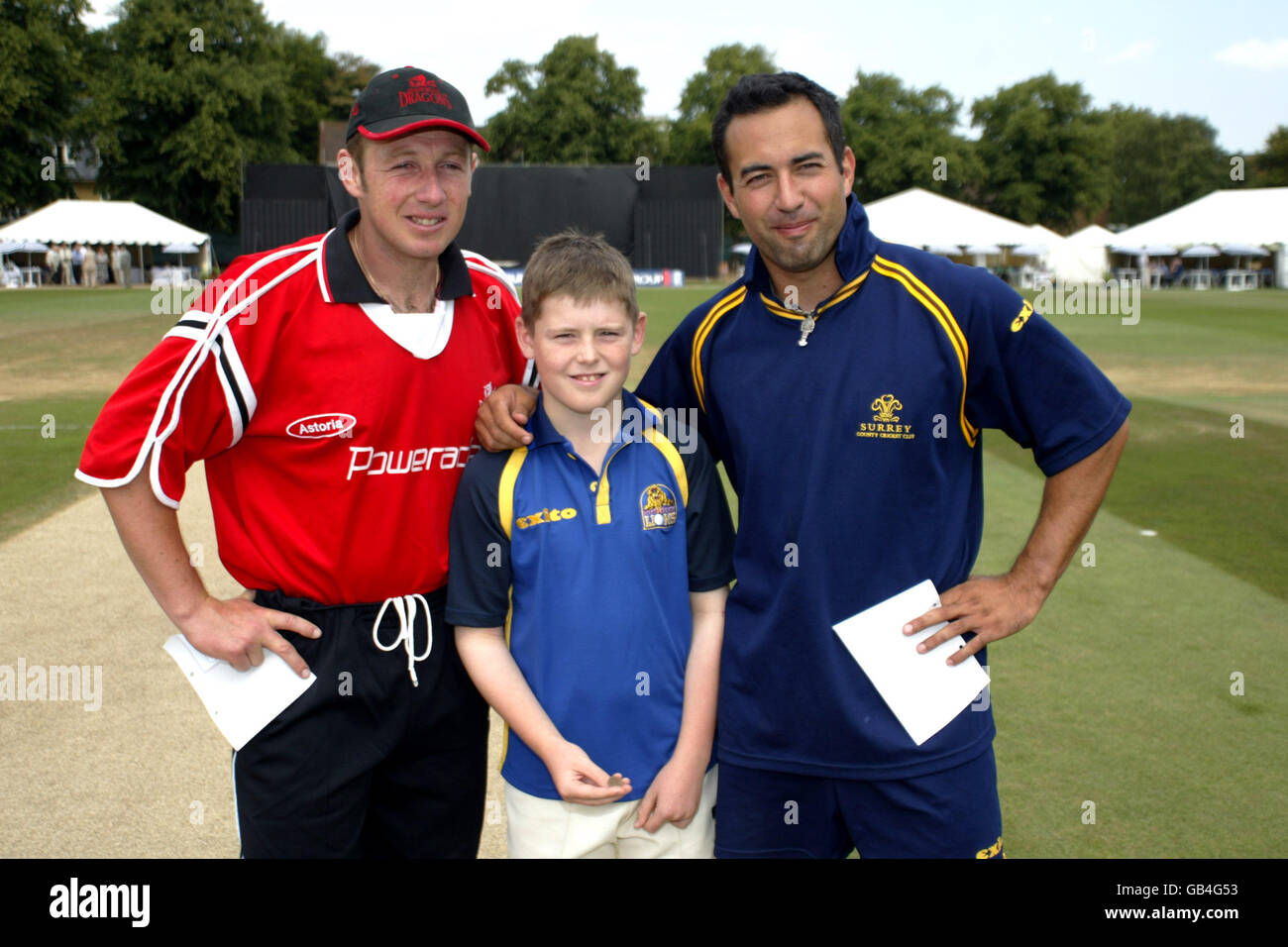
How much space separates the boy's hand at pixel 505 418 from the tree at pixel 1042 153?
76814 mm

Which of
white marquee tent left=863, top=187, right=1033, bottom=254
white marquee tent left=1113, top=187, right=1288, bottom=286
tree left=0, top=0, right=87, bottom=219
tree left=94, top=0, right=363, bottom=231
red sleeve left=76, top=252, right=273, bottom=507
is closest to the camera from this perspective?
red sleeve left=76, top=252, right=273, bottom=507

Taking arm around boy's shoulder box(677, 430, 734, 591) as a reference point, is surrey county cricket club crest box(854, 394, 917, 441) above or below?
above

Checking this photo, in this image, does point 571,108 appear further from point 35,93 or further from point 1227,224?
point 1227,224

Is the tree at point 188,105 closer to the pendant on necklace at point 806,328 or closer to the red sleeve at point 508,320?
the red sleeve at point 508,320

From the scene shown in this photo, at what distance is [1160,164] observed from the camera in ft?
303

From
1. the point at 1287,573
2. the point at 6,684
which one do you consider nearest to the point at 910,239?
the point at 1287,573

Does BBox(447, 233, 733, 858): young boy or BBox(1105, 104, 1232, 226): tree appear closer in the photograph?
BBox(447, 233, 733, 858): young boy


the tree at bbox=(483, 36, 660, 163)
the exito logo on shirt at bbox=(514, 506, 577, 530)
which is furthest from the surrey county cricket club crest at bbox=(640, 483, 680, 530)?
the tree at bbox=(483, 36, 660, 163)

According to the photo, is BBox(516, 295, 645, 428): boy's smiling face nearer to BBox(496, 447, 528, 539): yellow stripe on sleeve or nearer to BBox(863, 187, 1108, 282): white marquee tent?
BBox(496, 447, 528, 539): yellow stripe on sleeve

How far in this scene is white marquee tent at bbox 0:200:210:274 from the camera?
134 feet

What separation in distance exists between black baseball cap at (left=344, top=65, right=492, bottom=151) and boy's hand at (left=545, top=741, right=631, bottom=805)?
64.5 inches

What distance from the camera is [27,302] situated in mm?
34438

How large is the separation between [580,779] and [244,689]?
0.95 metres
